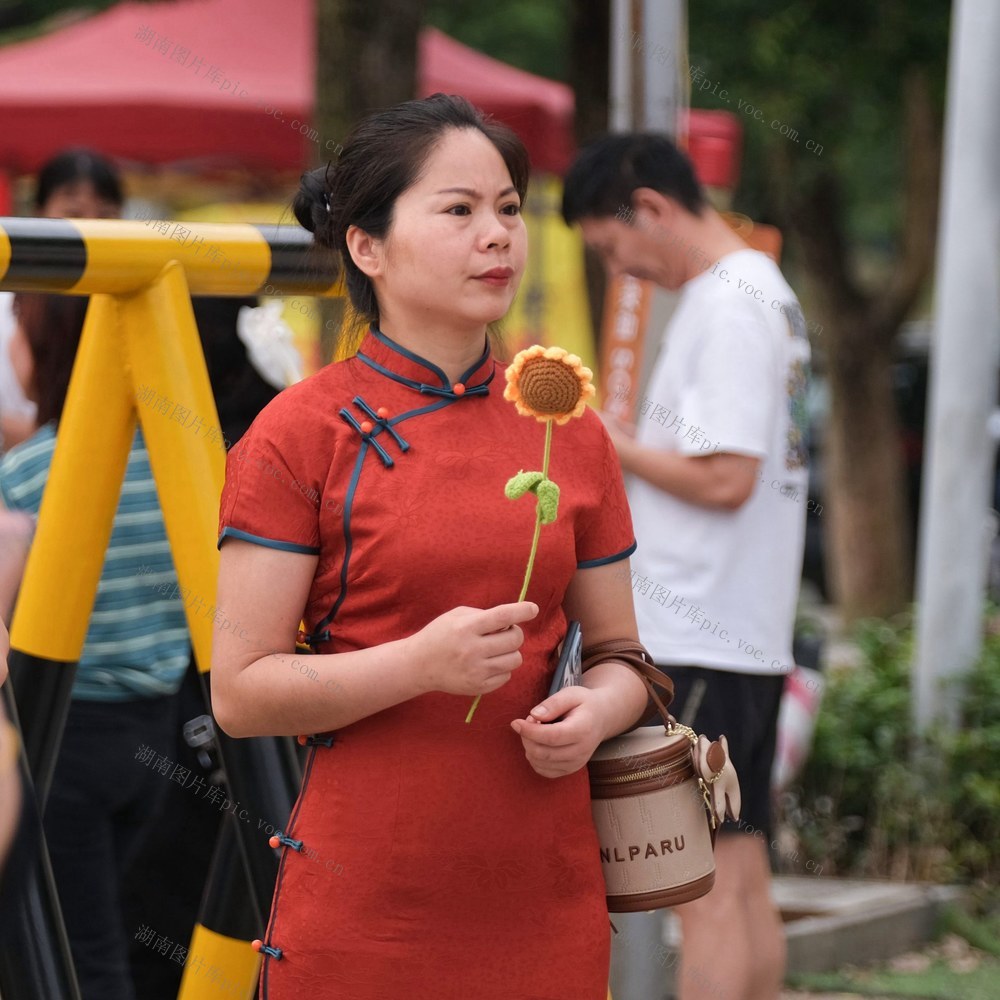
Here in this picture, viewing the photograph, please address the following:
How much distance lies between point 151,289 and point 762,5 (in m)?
7.46

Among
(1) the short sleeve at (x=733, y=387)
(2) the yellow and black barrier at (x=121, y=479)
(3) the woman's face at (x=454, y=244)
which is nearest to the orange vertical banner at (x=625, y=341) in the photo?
(1) the short sleeve at (x=733, y=387)

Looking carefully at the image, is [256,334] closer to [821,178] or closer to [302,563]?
[302,563]

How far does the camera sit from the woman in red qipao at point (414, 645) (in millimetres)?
1811

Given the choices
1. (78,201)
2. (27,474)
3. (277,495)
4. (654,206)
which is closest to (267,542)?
(277,495)

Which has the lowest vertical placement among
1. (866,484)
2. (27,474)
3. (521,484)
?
(866,484)

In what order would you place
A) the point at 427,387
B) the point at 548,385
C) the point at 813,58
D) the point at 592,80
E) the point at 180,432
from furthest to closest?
the point at 813,58 < the point at 592,80 < the point at 180,432 < the point at 427,387 < the point at 548,385

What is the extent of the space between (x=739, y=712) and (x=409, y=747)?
61.8 inches

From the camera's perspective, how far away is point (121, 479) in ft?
7.57

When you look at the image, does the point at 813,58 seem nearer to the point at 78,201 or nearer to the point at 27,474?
the point at 78,201

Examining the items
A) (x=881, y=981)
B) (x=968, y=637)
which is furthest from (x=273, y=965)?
(x=968, y=637)

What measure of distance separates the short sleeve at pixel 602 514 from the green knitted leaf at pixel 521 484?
0.67 ft

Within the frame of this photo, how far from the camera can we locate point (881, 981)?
4.58 m

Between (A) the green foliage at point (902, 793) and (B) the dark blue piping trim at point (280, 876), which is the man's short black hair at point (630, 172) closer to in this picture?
(B) the dark blue piping trim at point (280, 876)

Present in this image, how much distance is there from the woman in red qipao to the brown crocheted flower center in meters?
0.10
